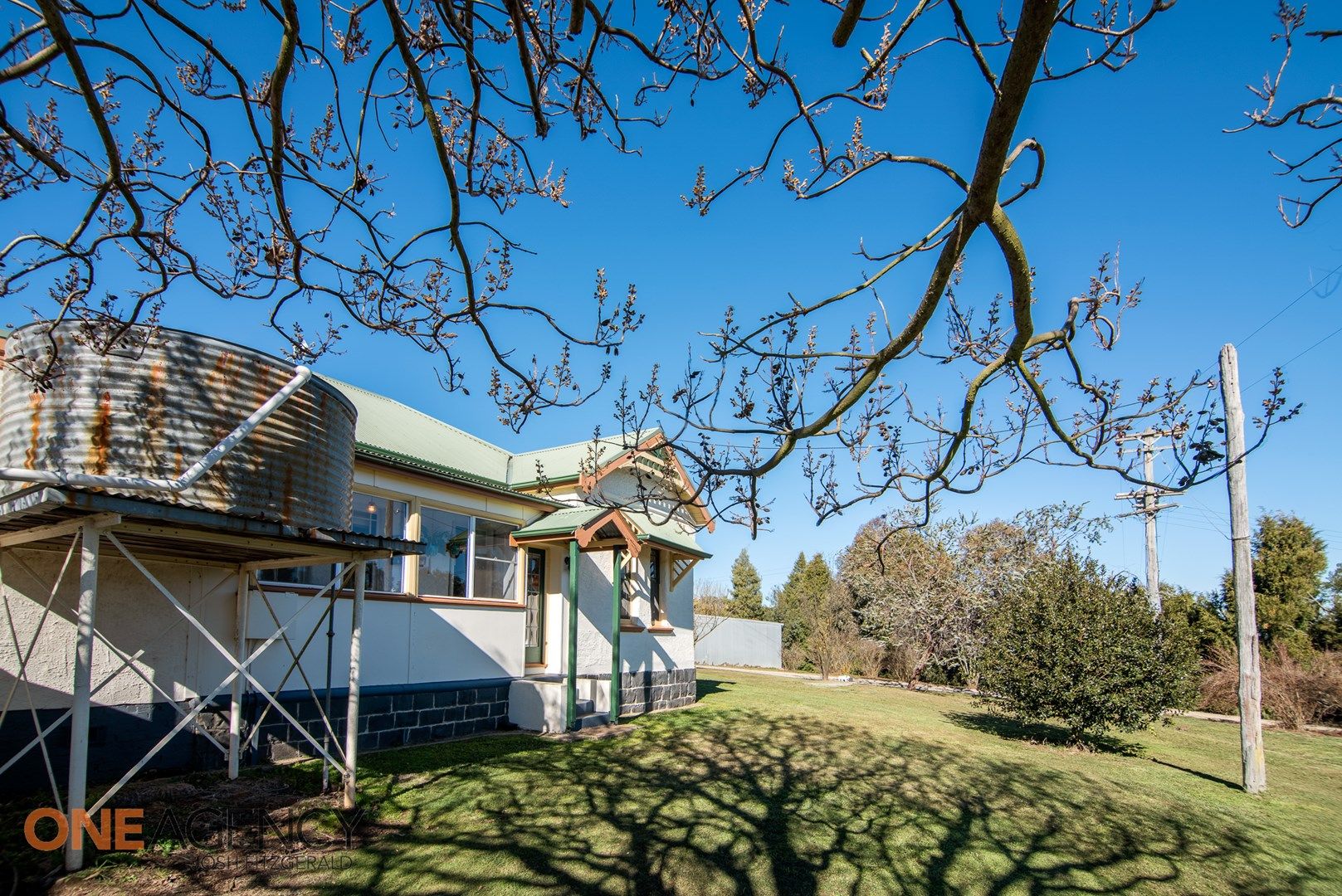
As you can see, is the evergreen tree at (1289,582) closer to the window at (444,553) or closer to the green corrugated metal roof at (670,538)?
the green corrugated metal roof at (670,538)

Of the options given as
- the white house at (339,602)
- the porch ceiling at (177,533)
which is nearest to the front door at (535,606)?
the white house at (339,602)

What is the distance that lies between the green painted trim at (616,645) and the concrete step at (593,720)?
118mm

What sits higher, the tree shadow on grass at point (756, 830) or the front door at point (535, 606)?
the front door at point (535, 606)

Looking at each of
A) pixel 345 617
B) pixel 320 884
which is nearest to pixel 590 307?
pixel 320 884

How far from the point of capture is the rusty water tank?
535 cm

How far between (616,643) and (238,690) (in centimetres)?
646

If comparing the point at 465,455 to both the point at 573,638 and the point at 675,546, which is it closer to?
the point at 573,638

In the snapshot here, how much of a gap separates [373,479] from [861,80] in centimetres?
874

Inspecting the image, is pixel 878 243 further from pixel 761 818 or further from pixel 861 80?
pixel 761 818

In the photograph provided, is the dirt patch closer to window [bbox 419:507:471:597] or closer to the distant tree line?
window [bbox 419:507:471:597]

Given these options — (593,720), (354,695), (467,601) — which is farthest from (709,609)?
(354,695)

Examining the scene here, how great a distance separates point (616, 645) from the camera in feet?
42.5

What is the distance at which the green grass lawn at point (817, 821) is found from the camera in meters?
5.76

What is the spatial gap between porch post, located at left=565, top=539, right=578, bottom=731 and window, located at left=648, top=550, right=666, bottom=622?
11.8 feet
